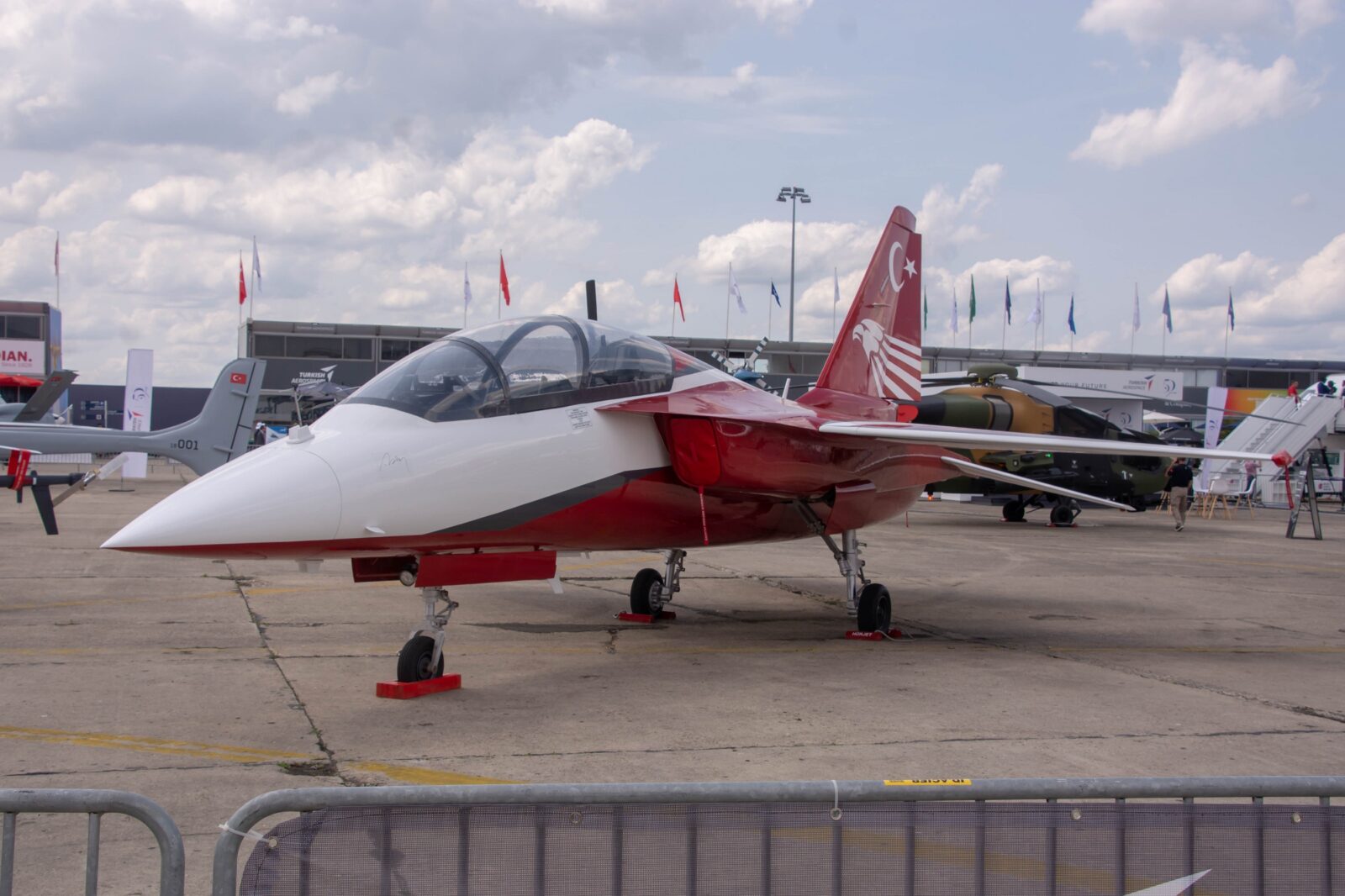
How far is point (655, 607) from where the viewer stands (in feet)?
35.3

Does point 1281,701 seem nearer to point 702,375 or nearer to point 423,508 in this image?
point 702,375

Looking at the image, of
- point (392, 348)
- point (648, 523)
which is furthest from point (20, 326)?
point (648, 523)

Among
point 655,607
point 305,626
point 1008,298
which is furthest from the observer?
point 1008,298

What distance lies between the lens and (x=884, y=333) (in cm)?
1224

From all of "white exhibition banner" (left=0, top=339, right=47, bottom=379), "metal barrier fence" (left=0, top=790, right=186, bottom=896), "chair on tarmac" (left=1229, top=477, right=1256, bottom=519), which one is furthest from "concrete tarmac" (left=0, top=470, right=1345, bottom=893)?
"white exhibition banner" (left=0, top=339, right=47, bottom=379)

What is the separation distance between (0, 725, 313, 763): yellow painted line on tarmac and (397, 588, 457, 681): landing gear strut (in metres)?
1.44

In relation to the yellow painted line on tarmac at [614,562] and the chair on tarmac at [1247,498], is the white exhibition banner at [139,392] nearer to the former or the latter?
the yellow painted line on tarmac at [614,562]

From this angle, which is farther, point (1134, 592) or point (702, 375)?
point (1134, 592)

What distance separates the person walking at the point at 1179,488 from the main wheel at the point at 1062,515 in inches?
90.8

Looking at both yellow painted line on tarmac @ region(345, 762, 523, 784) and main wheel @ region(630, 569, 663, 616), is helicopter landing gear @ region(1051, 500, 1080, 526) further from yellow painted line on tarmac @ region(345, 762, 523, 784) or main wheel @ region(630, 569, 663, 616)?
yellow painted line on tarmac @ region(345, 762, 523, 784)

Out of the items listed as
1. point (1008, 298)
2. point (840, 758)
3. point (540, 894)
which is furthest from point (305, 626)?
point (1008, 298)

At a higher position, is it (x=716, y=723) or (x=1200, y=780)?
(x=1200, y=780)

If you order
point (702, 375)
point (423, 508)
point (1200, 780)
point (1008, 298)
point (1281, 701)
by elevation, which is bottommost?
point (1281, 701)

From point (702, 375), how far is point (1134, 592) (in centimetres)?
775
